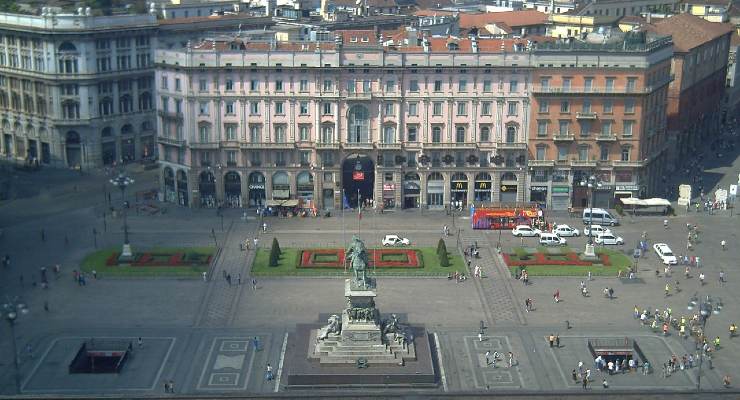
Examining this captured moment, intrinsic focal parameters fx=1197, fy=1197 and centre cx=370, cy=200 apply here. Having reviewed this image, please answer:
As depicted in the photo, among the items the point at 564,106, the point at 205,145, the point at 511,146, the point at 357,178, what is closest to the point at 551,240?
the point at 511,146

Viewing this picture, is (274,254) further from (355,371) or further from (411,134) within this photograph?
A: (355,371)

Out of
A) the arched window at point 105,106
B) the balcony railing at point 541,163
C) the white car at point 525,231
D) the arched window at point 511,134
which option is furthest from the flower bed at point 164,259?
the arched window at point 105,106

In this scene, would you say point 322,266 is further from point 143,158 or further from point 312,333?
point 143,158

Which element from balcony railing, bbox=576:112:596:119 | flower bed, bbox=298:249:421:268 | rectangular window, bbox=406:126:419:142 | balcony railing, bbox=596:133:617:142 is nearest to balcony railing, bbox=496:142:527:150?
balcony railing, bbox=576:112:596:119

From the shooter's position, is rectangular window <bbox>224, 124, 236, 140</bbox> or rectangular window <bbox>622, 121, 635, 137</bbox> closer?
rectangular window <bbox>224, 124, 236, 140</bbox>

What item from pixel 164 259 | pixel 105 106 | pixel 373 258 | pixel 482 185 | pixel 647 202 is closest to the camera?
pixel 164 259

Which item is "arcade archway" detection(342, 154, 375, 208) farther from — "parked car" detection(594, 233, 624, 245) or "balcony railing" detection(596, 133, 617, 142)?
"parked car" detection(594, 233, 624, 245)
